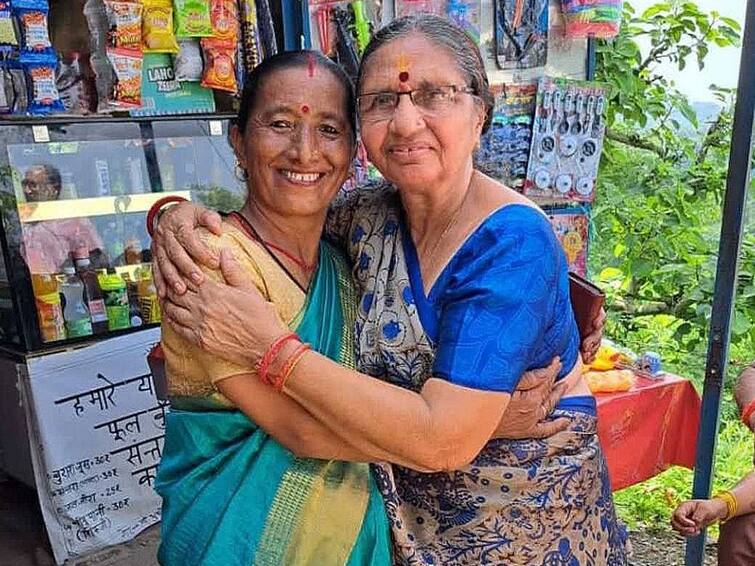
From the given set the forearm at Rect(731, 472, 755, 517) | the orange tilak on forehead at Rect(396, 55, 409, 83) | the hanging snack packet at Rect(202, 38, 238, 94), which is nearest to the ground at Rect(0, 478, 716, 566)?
the forearm at Rect(731, 472, 755, 517)

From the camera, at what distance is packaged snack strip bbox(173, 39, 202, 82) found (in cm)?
334

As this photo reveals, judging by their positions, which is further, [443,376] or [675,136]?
[675,136]

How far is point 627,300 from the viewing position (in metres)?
4.43

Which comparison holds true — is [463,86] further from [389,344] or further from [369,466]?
[369,466]

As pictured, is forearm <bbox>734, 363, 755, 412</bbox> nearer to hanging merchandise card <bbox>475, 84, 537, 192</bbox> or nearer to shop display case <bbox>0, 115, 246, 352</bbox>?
hanging merchandise card <bbox>475, 84, 537, 192</bbox>

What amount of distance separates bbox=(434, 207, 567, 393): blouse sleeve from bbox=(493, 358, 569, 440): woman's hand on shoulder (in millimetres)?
62

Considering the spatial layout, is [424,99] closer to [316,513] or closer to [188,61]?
[316,513]

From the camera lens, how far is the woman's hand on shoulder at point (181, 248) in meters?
1.27

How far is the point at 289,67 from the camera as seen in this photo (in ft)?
4.64

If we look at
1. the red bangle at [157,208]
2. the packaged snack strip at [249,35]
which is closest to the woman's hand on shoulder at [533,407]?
the red bangle at [157,208]

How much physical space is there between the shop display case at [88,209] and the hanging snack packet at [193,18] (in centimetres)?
40

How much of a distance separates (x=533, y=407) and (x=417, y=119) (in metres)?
0.52

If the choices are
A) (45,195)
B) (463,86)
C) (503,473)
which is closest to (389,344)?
(503,473)

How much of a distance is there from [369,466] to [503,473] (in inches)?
9.2
